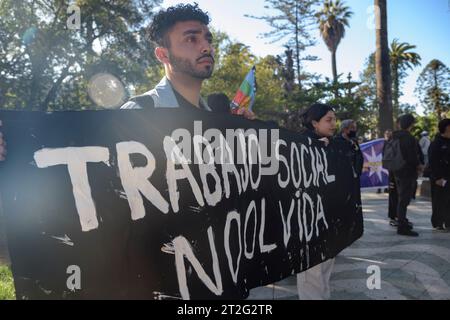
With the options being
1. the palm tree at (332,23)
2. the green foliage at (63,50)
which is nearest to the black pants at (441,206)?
the green foliage at (63,50)

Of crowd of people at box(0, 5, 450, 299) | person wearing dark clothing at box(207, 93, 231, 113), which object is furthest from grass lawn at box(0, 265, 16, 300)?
person wearing dark clothing at box(207, 93, 231, 113)

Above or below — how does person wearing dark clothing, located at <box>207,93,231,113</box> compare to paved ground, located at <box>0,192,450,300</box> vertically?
above

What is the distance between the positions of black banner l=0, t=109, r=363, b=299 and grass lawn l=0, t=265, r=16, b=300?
1947 mm

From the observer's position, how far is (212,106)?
3.15 m

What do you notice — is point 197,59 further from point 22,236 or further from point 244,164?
point 22,236

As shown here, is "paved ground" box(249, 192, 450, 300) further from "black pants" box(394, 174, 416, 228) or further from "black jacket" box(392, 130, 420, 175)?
"black jacket" box(392, 130, 420, 175)

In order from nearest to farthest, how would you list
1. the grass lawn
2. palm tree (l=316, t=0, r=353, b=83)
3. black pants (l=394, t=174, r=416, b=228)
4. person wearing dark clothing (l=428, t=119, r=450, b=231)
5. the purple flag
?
the grass lawn
black pants (l=394, t=174, r=416, b=228)
person wearing dark clothing (l=428, t=119, r=450, b=231)
the purple flag
palm tree (l=316, t=0, r=353, b=83)

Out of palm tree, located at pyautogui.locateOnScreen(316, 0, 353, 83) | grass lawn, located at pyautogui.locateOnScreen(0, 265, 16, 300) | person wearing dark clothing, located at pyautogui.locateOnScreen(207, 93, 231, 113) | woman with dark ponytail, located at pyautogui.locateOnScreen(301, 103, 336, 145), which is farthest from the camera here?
palm tree, located at pyautogui.locateOnScreen(316, 0, 353, 83)

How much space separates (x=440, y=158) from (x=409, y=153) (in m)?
0.56

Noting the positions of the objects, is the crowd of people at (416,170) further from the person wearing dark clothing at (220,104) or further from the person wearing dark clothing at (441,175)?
the person wearing dark clothing at (220,104)

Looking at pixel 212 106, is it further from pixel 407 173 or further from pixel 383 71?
pixel 383 71

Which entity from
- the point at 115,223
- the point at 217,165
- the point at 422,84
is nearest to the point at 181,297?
the point at 115,223

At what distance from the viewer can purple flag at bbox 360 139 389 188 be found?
939 centimetres

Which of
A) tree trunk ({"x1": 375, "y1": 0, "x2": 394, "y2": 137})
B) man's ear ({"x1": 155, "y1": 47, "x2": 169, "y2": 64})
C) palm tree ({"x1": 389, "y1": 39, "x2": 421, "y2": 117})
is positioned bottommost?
man's ear ({"x1": 155, "y1": 47, "x2": 169, "y2": 64})
